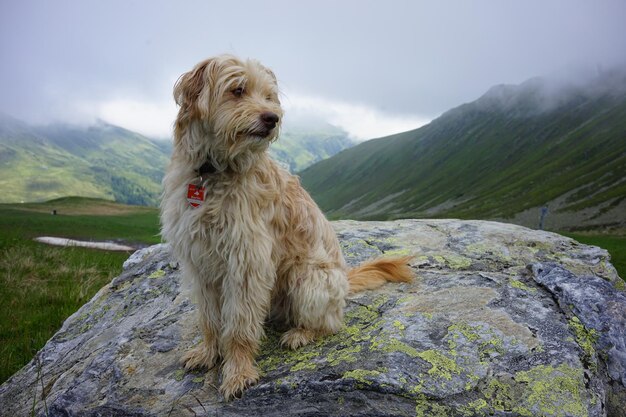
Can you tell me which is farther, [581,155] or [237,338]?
[581,155]

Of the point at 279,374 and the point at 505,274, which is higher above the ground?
the point at 505,274

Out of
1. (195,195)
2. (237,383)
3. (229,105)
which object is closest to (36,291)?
(195,195)

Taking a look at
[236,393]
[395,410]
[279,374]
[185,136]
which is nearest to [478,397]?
[395,410]

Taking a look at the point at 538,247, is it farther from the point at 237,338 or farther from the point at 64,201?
the point at 64,201

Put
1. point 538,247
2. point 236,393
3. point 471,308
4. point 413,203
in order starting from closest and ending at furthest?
point 236,393 < point 471,308 < point 538,247 < point 413,203

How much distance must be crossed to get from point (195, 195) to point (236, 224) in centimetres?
60

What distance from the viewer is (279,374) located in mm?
4773

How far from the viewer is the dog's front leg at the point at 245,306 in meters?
4.96

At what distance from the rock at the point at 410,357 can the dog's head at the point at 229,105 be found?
264 cm

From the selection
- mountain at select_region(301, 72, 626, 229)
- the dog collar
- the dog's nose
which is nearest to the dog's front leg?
the dog collar

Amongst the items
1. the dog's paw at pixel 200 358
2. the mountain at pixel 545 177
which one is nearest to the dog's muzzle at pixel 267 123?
the dog's paw at pixel 200 358

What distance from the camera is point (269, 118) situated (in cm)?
464

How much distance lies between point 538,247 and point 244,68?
20.9 feet

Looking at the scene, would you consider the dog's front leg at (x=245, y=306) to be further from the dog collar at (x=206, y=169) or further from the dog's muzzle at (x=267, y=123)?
the dog's muzzle at (x=267, y=123)
